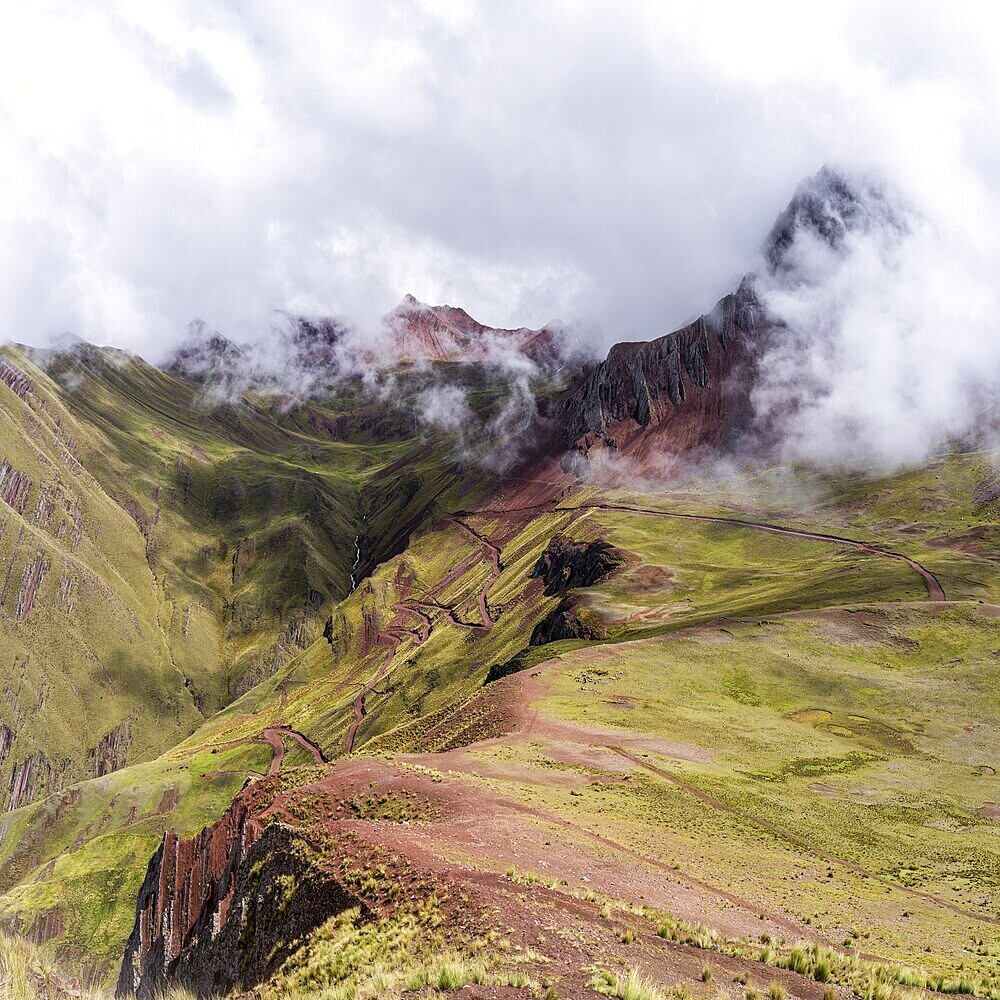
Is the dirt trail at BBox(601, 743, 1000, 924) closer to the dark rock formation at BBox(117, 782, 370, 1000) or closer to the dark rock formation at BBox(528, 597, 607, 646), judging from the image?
the dark rock formation at BBox(117, 782, 370, 1000)

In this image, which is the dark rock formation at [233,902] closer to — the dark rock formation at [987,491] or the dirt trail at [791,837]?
the dirt trail at [791,837]

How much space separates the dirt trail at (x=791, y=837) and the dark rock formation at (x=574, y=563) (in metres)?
89.1

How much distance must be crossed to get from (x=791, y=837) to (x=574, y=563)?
120m

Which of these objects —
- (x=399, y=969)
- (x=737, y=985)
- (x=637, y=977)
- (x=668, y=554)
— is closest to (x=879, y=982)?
(x=737, y=985)

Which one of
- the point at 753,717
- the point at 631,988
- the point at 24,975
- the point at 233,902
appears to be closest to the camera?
the point at 24,975

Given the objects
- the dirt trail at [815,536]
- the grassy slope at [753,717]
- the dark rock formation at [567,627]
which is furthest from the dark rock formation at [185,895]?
the dirt trail at [815,536]

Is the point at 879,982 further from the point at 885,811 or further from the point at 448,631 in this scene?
the point at 448,631

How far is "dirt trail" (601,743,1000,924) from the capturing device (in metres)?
34.6

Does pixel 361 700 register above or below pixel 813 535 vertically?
below

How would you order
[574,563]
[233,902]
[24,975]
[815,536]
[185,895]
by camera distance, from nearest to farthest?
[24,975]
[233,902]
[185,895]
[815,536]
[574,563]

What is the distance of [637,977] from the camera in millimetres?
17078

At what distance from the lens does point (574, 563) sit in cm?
16338

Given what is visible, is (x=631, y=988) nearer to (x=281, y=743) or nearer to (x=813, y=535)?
(x=813, y=535)

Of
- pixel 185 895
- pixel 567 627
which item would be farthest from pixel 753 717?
pixel 185 895
